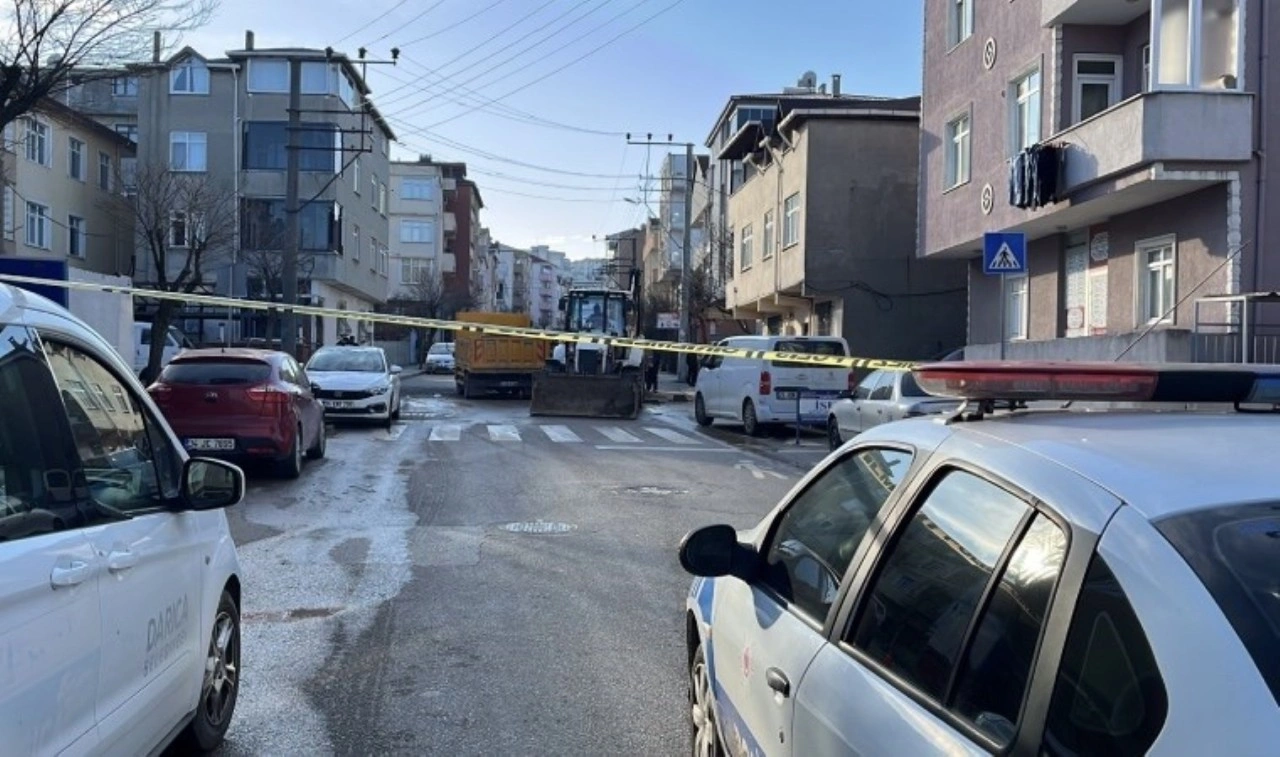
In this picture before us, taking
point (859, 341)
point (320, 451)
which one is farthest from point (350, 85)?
point (320, 451)

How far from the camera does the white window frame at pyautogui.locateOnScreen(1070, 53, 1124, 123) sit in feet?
60.2

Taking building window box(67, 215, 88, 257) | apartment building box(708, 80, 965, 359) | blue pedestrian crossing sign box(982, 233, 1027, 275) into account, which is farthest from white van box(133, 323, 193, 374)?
blue pedestrian crossing sign box(982, 233, 1027, 275)

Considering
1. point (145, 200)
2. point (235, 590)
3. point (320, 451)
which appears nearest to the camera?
point (235, 590)

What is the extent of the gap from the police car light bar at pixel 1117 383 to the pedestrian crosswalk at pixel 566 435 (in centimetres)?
1479

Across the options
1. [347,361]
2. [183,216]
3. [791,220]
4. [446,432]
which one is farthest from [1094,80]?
[183,216]

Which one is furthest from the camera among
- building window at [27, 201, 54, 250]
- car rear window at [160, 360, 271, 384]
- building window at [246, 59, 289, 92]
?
building window at [246, 59, 289, 92]

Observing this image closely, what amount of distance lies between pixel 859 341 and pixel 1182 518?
1145 inches

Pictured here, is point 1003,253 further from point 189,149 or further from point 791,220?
point 189,149

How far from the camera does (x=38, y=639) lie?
2676 mm

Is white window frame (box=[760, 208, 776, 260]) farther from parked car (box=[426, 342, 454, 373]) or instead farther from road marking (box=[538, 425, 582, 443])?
parked car (box=[426, 342, 454, 373])

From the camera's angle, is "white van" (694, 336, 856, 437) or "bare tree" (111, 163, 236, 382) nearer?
"white van" (694, 336, 856, 437)

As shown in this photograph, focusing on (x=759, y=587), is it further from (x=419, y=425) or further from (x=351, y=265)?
(x=351, y=265)

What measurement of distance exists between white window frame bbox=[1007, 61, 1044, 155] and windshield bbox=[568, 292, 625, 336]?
43.3ft

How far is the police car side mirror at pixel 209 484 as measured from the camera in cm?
402
